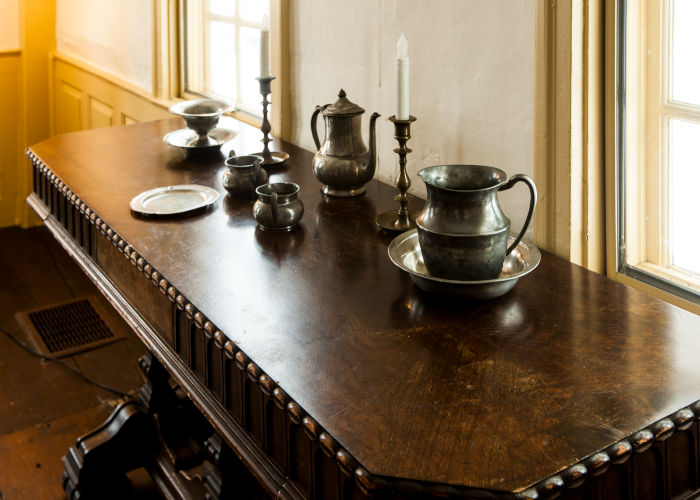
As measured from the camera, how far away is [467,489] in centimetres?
95

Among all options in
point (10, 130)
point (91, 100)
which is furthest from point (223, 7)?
point (10, 130)

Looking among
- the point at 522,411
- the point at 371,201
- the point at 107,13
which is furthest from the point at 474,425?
the point at 107,13

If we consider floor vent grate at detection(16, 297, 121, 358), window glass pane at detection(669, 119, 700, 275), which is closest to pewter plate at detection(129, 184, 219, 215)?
window glass pane at detection(669, 119, 700, 275)

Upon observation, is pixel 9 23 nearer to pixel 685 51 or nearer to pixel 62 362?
pixel 62 362

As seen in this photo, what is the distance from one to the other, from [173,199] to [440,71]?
2.46 ft

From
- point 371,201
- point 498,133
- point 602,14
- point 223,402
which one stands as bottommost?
point 223,402

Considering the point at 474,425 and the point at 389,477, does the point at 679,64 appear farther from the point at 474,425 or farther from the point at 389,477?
the point at 389,477

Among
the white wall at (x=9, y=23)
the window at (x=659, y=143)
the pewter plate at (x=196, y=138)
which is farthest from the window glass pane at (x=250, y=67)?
the white wall at (x=9, y=23)

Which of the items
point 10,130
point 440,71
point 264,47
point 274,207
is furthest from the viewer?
point 10,130

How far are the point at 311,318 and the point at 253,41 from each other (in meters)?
1.93

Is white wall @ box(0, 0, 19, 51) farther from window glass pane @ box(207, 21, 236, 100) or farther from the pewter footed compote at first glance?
the pewter footed compote

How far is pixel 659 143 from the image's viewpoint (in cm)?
158

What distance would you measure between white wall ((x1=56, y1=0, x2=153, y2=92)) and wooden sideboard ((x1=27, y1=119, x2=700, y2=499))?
188 cm

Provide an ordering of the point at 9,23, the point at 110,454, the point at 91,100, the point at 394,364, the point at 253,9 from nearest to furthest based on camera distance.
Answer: the point at 394,364, the point at 110,454, the point at 253,9, the point at 91,100, the point at 9,23
